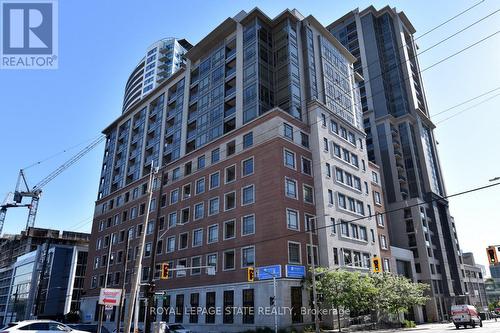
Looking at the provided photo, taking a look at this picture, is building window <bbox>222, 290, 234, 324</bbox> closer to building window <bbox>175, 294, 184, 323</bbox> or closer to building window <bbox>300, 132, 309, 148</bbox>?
building window <bbox>175, 294, 184, 323</bbox>

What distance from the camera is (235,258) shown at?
1844 inches

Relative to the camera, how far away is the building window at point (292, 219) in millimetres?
44694

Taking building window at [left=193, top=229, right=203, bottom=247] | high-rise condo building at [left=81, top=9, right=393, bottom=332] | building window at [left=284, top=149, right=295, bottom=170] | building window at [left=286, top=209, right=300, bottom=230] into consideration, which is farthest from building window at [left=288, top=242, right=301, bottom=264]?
building window at [left=193, top=229, right=203, bottom=247]

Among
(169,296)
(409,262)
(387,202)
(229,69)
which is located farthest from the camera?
(387,202)

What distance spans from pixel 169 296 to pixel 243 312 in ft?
52.3

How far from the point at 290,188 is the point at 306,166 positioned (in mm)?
5687

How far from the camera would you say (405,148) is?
92.8m

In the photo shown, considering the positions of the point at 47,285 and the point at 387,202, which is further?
the point at 47,285

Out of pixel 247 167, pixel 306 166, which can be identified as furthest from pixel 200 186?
pixel 306 166

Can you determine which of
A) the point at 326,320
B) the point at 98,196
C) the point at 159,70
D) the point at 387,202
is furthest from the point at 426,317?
the point at 159,70

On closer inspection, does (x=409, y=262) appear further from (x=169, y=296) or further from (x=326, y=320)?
(x=169, y=296)

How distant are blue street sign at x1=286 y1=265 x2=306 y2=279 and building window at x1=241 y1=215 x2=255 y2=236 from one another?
6.81m

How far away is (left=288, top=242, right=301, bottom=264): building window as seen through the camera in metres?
43.2

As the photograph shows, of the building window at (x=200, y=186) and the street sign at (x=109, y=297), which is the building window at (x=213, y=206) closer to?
the building window at (x=200, y=186)
